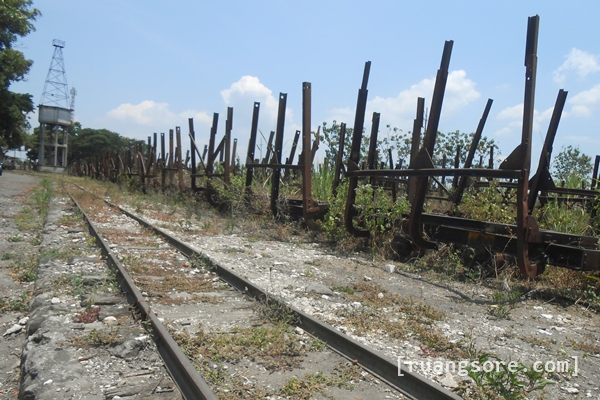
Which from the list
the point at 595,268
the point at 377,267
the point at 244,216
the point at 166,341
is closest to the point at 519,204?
the point at 595,268

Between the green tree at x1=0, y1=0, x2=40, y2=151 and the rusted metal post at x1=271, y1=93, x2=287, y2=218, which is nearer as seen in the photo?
the rusted metal post at x1=271, y1=93, x2=287, y2=218

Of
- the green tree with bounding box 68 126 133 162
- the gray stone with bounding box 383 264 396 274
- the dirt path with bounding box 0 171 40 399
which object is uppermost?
the green tree with bounding box 68 126 133 162

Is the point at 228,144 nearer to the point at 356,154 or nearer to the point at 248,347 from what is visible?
the point at 356,154

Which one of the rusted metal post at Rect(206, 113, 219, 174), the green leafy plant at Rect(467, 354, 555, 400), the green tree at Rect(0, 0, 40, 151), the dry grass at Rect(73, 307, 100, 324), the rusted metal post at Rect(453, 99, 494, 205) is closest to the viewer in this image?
the green leafy plant at Rect(467, 354, 555, 400)

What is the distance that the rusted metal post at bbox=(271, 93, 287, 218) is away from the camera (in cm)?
1145

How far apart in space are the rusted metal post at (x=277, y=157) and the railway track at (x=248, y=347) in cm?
555

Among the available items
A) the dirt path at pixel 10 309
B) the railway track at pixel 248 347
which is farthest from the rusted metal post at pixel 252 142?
the railway track at pixel 248 347

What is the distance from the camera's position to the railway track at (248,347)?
303 cm

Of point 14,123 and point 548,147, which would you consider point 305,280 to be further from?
point 14,123

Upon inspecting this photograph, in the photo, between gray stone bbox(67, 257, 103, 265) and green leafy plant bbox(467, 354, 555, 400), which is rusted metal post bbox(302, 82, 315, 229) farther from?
green leafy plant bbox(467, 354, 555, 400)

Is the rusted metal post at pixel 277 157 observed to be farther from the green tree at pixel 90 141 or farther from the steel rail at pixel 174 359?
the green tree at pixel 90 141

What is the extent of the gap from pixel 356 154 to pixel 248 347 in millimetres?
5780

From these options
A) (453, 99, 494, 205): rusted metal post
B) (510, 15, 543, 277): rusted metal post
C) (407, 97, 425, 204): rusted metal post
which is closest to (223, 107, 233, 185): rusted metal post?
(407, 97, 425, 204): rusted metal post

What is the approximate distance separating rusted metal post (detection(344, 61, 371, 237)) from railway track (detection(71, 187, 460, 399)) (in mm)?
3249
